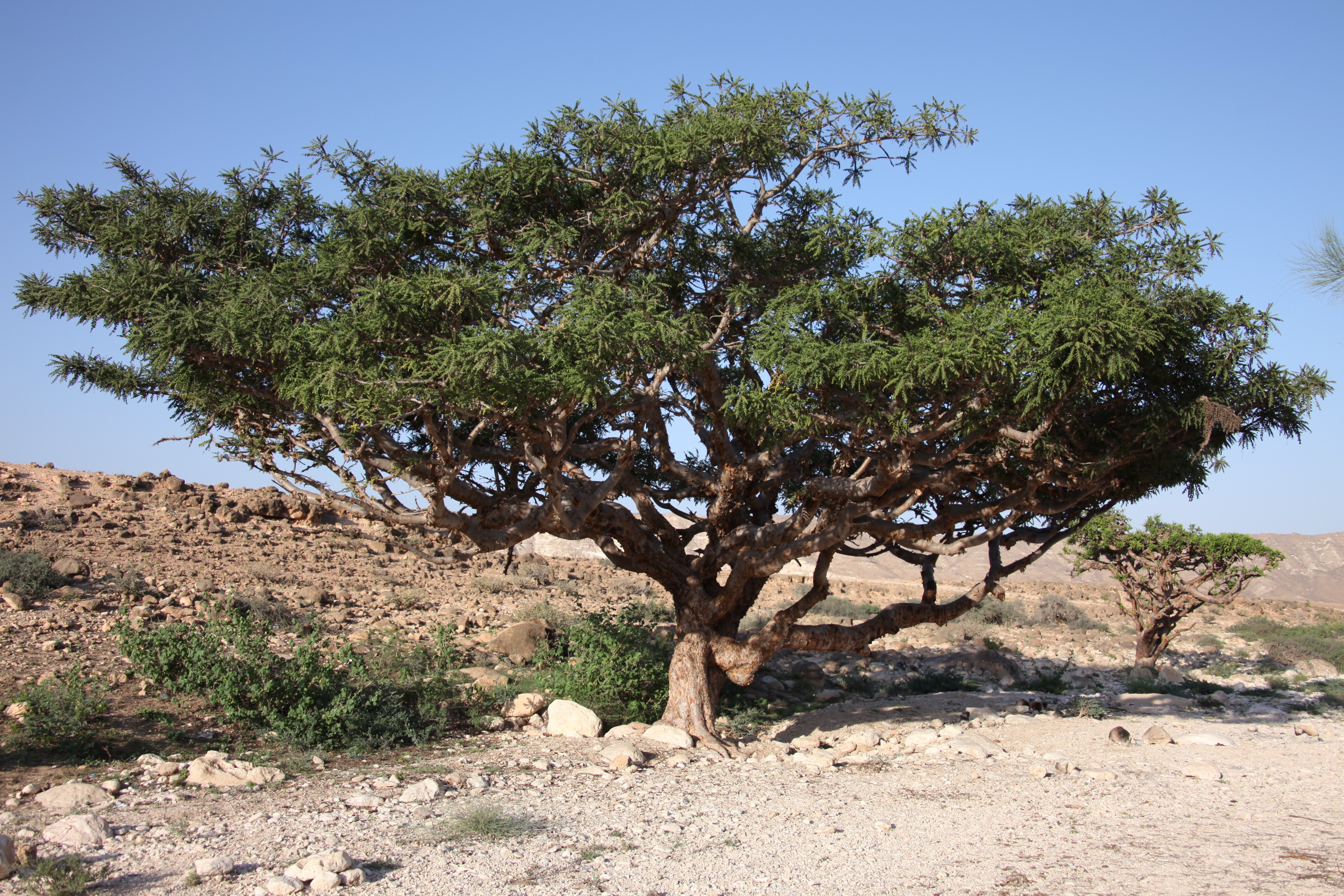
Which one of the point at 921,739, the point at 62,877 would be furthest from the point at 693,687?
the point at 62,877

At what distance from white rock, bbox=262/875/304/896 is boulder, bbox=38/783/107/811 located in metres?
2.43

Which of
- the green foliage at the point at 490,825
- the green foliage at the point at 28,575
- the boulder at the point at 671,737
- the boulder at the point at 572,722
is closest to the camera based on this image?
the green foliage at the point at 490,825

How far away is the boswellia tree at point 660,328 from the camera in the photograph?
7621 mm

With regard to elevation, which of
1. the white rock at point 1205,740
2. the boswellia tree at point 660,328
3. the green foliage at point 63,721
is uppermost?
the boswellia tree at point 660,328

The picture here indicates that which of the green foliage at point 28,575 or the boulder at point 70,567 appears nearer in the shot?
the green foliage at point 28,575

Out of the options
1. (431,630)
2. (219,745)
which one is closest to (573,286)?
(219,745)

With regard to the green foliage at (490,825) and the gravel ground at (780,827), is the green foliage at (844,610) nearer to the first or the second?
the gravel ground at (780,827)

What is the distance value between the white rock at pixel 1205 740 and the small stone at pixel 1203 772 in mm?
1560

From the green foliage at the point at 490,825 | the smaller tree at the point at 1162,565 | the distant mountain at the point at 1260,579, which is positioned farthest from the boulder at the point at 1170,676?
the distant mountain at the point at 1260,579

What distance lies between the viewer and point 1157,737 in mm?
10938

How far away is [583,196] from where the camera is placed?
941cm

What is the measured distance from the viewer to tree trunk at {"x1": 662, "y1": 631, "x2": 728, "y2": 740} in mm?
10781

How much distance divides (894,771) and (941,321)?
4707mm

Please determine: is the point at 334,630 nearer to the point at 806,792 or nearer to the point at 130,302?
the point at 130,302
